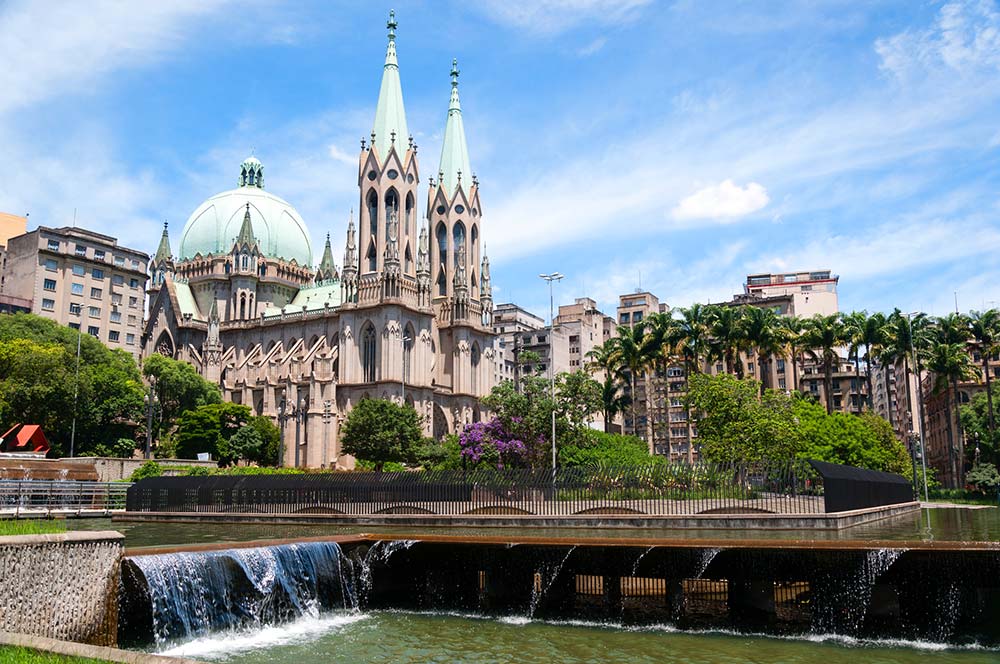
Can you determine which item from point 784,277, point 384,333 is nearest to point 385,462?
point 384,333

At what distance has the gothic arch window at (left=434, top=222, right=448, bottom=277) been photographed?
4149 inches

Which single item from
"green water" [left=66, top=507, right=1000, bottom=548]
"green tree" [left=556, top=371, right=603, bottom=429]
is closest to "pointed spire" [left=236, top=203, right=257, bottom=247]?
"green tree" [left=556, top=371, right=603, bottom=429]

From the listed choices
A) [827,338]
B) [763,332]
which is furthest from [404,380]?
[827,338]

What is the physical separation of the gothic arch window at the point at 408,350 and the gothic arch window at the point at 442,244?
13.9m

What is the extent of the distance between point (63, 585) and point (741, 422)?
42.6 meters

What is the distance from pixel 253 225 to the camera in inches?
4651

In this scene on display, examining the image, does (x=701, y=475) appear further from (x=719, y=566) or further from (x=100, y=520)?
(x=100, y=520)

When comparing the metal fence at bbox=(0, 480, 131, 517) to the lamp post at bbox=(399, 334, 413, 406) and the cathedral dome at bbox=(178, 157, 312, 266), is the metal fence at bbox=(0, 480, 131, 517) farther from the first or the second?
the cathedral dome at bbox=(178, 157, 312, 266)

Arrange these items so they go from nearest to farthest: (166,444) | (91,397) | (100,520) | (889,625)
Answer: (889,625)
(100,520)
(91,397)
(166,444)

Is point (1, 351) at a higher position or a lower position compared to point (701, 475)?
higher

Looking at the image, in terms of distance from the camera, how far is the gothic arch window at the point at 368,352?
9200 cm

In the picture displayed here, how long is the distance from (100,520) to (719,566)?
1207 inches

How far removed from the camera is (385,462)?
76500 mm

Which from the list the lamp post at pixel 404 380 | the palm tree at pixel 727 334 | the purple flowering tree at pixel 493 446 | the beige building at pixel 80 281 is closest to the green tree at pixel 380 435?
the lamp post at pixel 404 380
